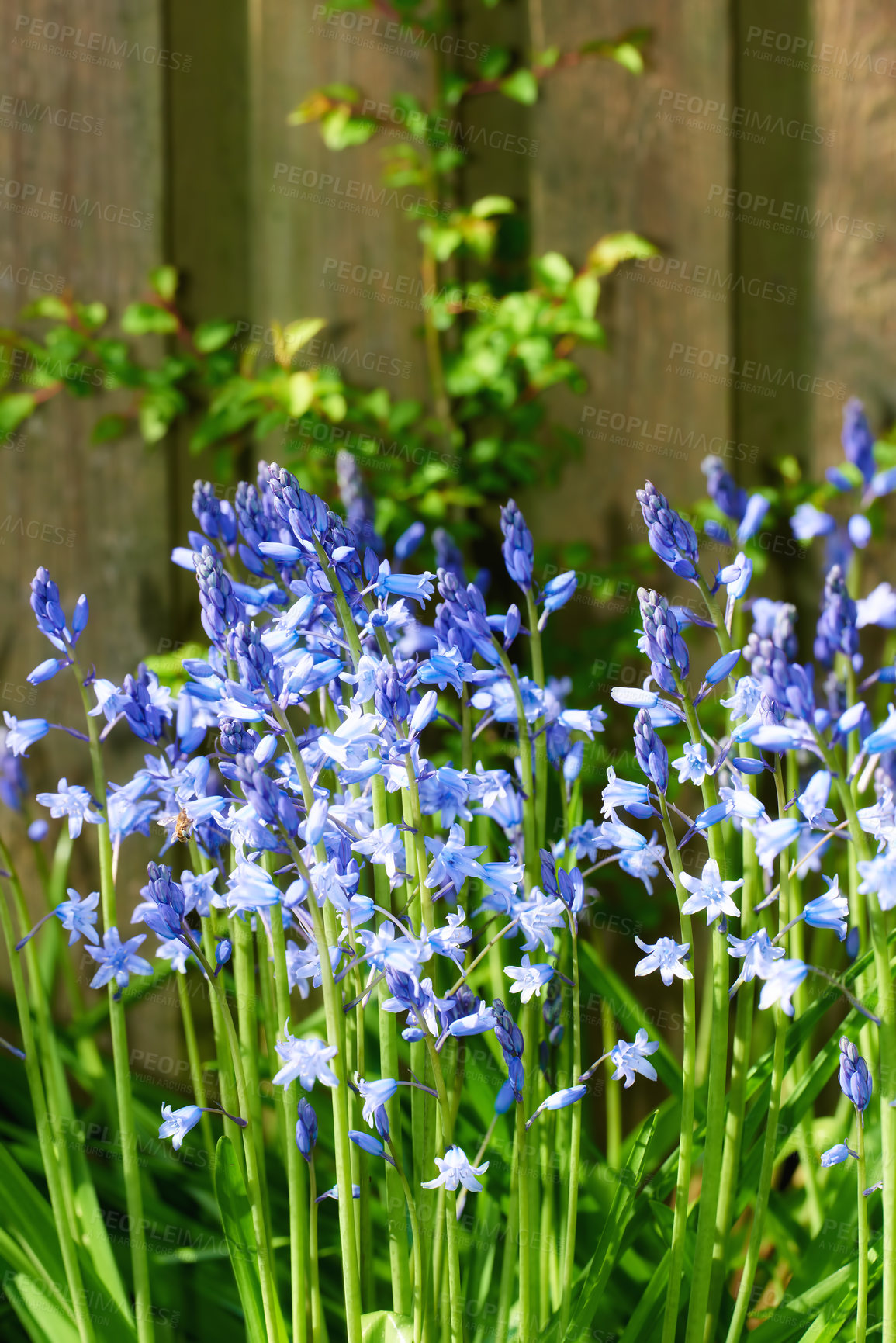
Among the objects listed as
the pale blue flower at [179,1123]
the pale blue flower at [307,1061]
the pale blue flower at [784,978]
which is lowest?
the pale blue flower at [179,1123]

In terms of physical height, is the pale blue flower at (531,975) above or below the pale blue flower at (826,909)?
below

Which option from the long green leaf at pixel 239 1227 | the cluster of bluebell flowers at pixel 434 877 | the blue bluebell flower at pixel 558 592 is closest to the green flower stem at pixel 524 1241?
the cluster of bluebell flowers at pixel 434 877

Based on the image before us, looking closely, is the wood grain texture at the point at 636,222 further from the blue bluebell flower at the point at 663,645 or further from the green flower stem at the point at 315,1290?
the green flower stem at the point at 315,1290

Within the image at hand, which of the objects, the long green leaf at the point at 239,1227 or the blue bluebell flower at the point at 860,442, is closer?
the long green leaf at the point at 239,1227

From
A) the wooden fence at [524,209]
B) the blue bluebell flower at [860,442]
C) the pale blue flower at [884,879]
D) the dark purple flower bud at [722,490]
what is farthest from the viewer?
the wooden fence at [524,209]

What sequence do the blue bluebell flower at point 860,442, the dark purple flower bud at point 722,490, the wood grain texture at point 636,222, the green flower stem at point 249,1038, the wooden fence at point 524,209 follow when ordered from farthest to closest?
1. the wood grain texture at point 636,222
2. the wooden fence at point 524,209
3. the blue bluebell flower at point 860,442
4. the dark purple flower bud at point 722,490
5. the green flower stem at point 249,1038

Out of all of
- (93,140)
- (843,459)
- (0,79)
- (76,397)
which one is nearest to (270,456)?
(76,397)

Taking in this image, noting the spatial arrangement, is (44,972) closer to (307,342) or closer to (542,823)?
(542,823)
